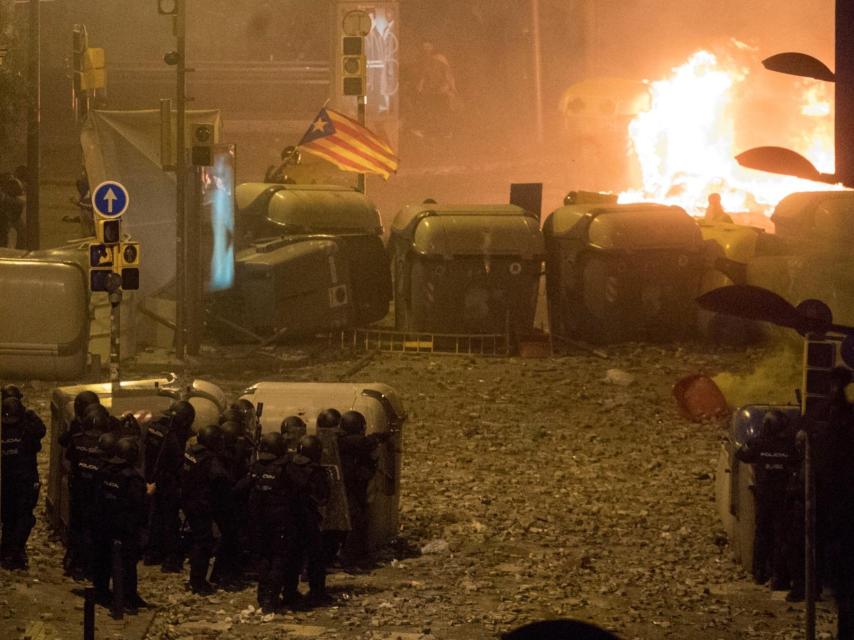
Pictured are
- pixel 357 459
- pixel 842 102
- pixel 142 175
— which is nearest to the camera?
pixel 842 102

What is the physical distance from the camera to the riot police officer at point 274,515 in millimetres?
11078

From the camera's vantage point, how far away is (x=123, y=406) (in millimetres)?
12312

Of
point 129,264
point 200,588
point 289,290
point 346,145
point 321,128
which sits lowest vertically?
point 200,588

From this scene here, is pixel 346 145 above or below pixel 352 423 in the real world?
above

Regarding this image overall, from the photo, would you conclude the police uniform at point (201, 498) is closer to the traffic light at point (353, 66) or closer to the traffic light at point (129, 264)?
the traffic light at point (129, 264)

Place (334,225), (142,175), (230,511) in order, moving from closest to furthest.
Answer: (230,511), (142,175), (334,225)

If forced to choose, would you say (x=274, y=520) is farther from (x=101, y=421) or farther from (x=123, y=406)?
(x=123, y=406)

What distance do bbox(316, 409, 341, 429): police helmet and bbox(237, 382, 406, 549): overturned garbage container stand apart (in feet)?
0.53

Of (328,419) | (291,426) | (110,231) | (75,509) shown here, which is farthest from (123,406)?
(110,231)

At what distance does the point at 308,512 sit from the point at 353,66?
14561 millimetres

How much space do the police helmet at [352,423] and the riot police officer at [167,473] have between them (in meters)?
1.13

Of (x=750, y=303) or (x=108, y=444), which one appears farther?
(x=108, y=444)

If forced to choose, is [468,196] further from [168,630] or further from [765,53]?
[168,630]

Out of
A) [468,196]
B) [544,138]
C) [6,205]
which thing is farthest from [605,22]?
[6,205]
